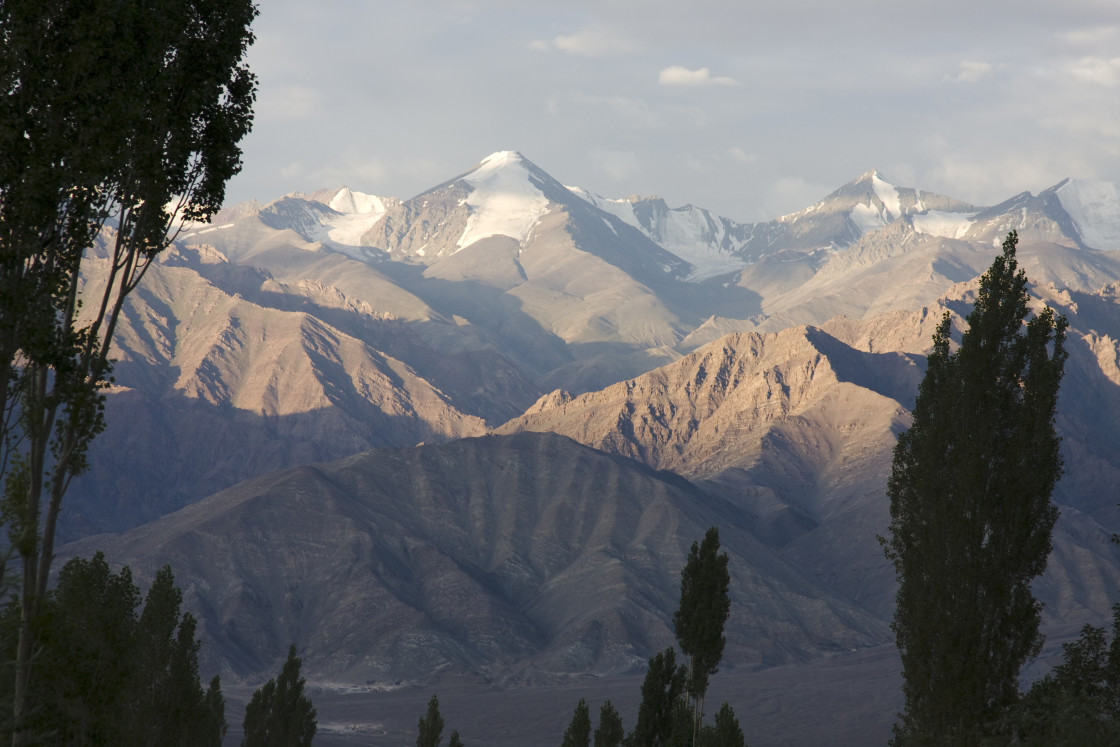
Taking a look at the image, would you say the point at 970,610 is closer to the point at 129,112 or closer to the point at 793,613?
the point at 129,112

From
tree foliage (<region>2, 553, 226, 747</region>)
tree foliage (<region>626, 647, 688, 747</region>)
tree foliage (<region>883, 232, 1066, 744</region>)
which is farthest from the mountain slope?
tree foliage (<region>883, 232, 1066, 744</region>)

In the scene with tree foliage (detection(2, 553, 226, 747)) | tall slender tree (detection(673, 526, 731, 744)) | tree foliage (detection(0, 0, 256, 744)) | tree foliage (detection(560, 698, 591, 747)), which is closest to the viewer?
tree foliage (detection(0, 0, 256, 744))

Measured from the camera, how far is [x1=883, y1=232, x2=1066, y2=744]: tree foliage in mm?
30406

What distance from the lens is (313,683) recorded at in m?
163

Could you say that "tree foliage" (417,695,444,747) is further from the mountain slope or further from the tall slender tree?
the mountain slope

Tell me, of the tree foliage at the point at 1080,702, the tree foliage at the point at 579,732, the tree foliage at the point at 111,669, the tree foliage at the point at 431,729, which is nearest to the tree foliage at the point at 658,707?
the tree foliage at the point at 579,732

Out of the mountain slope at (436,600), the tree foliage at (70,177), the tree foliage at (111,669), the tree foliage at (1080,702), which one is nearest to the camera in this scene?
the tree foliage at (70,177)

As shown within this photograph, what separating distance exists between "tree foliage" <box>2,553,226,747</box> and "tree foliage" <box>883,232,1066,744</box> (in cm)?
2111

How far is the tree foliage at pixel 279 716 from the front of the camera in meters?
68.9

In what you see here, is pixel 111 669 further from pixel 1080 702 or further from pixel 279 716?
pixel 279 716

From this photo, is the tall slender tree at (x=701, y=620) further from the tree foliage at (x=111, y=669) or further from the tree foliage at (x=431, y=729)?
the tree foliage at (x=431, y=729)

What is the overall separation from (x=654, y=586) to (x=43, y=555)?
167152 mm

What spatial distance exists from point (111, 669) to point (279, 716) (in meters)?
41.9

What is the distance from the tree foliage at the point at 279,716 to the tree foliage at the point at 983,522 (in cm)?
4673
